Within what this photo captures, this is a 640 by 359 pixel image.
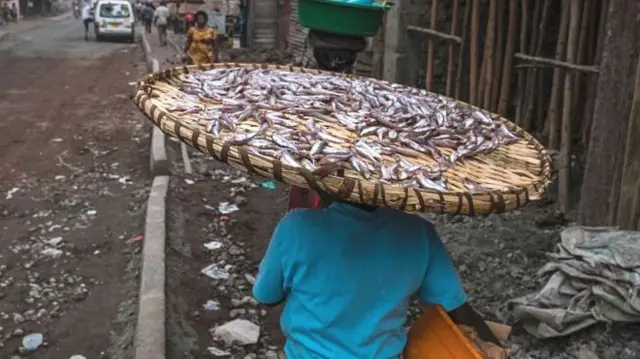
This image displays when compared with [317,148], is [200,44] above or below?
below

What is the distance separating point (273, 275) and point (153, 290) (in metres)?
2.62

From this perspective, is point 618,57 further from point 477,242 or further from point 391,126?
point 391,126

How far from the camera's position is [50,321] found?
463cm

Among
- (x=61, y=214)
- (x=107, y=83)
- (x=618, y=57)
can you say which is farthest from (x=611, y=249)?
(x=107, y=83)

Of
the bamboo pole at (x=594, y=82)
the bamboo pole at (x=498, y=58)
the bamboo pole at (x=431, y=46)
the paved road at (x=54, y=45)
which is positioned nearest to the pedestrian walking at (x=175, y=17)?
the paved road at (x=54, y=45)

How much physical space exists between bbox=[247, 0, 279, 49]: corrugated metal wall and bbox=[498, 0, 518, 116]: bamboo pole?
1358 centimetres

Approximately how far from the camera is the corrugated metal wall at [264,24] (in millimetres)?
19469

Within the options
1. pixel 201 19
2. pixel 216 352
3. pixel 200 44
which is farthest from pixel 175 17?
pixel 216 352

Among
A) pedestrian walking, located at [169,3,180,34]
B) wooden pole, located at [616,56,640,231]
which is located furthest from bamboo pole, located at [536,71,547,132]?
pedestrian walking, located at [169,3,180,34]

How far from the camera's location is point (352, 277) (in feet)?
6.48

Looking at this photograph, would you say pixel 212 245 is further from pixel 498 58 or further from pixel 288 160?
pixel 288 160

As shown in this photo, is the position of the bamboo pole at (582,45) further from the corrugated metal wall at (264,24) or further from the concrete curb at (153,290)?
the corrugated metal wall at (264,24)

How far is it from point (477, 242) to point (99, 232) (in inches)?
133

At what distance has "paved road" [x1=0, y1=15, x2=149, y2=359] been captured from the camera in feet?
15.0
